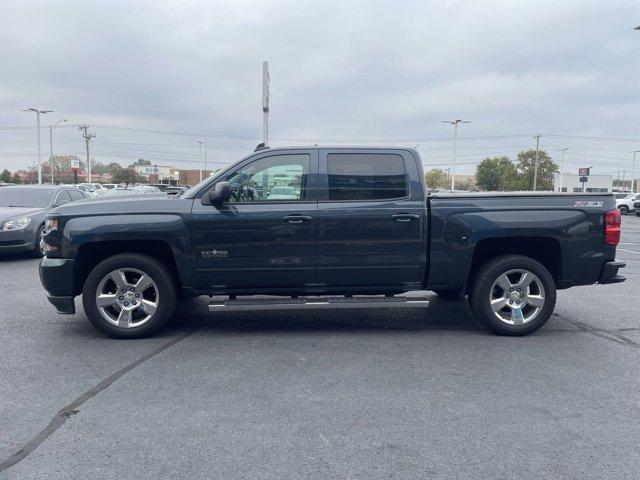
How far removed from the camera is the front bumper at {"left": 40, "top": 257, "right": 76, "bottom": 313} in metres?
5.73

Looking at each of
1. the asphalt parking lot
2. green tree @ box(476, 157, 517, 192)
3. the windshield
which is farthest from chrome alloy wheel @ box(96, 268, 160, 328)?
green tree @ box(476, 157, 517, 192)

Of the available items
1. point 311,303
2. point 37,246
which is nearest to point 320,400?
point 311,303

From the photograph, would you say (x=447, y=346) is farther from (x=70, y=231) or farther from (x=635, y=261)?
(x=635, y=261)

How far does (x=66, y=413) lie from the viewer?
400 cm

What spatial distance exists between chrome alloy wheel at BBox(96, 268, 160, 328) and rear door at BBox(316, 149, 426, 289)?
1800 mm

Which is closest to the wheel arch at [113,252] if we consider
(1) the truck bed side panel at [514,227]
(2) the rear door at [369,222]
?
(2) the rear door at [369,222]

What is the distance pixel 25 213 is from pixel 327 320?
26.5ft

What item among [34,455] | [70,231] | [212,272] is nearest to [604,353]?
[212,272]

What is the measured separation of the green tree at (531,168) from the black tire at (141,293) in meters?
76.2

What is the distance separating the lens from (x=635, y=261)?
12664mm

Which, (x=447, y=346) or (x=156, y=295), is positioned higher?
(x=156, y=295)

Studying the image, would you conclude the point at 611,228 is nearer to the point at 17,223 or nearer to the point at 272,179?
the point at 272,179

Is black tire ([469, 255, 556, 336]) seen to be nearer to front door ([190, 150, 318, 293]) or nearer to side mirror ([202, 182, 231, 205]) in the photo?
front door ([190, 150, 318, 293])

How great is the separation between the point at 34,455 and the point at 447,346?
3767 millimetres
